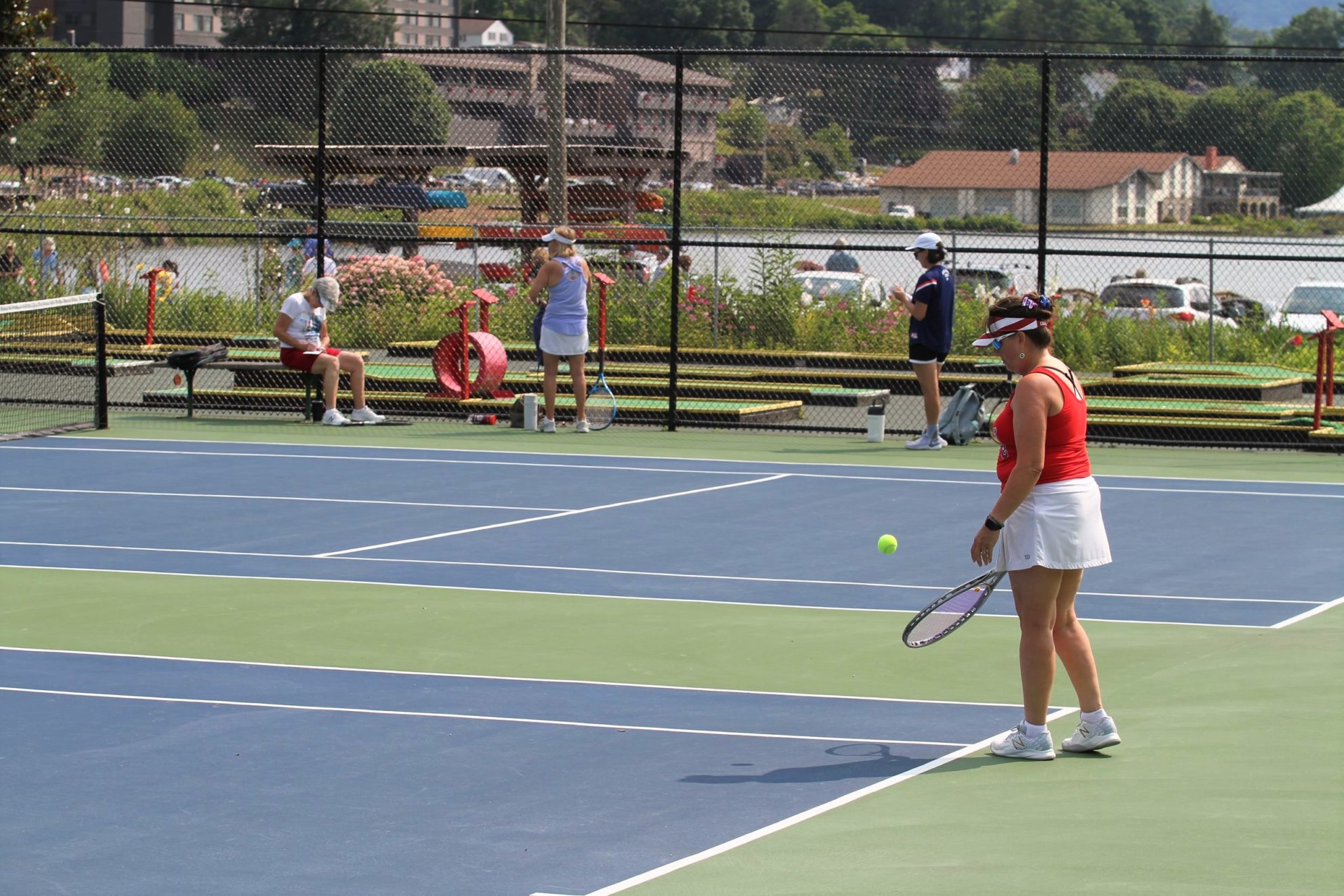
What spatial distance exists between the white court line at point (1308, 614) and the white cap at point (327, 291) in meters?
10.1

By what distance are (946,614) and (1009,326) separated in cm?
114

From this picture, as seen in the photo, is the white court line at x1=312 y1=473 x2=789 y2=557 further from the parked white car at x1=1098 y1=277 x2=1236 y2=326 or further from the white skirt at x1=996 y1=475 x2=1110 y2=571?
the parked white car at x1=1098 y1=277 x2=1236 y2=326

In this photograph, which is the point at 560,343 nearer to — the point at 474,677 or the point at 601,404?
the point at 601,404

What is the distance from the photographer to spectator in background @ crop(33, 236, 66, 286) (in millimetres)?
27469

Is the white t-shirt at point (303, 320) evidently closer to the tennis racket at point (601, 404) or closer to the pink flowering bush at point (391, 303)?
the tennis racket at point (601, 404)

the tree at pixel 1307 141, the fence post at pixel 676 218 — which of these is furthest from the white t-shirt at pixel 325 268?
the tree at pixel 1307 141

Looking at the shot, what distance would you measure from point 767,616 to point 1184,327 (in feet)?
56.1

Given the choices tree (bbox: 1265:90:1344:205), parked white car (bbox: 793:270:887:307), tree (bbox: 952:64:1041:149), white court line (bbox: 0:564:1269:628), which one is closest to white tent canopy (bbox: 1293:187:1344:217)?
tree (bbox: 1265:90:1344:205)

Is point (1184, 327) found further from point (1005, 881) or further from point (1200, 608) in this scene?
point (1005, 881)

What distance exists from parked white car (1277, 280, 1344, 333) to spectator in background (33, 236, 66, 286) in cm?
1746

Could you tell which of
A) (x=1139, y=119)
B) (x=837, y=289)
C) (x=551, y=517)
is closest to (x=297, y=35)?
(x=837, y=289)

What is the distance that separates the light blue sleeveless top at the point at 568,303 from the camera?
17.1 m

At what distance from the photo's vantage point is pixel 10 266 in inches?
1084

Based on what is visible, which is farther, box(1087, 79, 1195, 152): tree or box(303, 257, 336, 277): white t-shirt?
box(1087, 79, 1195, 152): tree
